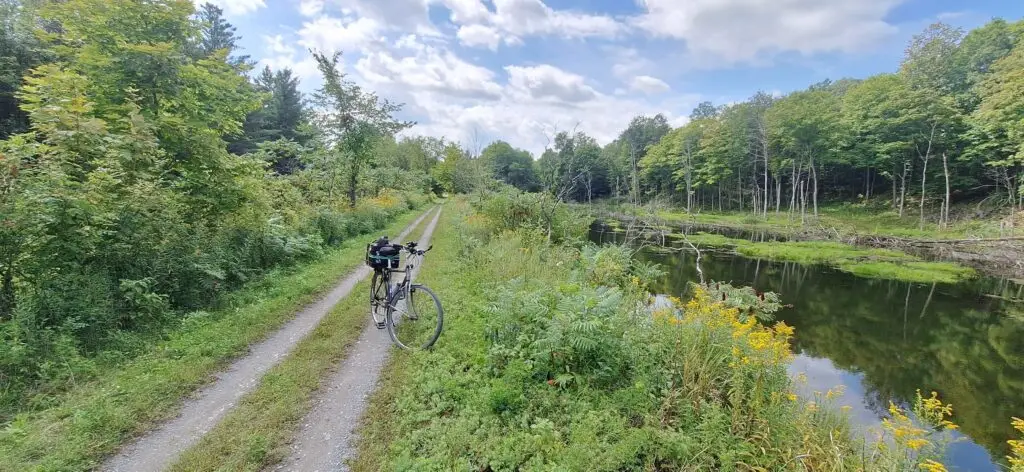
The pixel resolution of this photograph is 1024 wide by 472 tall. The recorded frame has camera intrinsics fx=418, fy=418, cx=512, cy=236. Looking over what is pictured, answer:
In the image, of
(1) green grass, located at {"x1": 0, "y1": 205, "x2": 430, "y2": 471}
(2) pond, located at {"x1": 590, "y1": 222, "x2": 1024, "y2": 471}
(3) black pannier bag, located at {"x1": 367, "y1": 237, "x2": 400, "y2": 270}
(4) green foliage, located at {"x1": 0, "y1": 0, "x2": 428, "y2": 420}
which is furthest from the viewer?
(2) pond, located at {"x1": 590, "y1": 222, "x2": 1024, "y2": 471}

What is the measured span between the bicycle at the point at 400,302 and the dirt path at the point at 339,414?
0.37 metres

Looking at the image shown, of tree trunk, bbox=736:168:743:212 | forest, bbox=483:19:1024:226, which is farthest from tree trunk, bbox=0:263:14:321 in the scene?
tree trunk, bbox=736:168:743:212

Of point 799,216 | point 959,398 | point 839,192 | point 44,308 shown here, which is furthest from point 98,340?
point 839,192

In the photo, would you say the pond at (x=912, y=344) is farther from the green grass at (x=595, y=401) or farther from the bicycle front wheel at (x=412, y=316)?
the bicycle front wheel at (x=412, y=316)

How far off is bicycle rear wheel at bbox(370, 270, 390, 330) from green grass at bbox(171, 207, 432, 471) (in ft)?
0.89

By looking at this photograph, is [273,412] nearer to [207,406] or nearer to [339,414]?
[339,414]

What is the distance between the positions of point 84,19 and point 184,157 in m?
2.61

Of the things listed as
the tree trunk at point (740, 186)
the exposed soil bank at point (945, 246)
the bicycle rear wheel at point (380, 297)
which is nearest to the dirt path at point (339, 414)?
the bicycle rear wheel at point (380, 297)

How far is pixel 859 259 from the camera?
23500 mm

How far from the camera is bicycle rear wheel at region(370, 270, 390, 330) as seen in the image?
705 centimetres

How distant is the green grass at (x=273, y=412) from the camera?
12.5 feet

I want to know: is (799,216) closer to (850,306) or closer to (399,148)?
(850,306)

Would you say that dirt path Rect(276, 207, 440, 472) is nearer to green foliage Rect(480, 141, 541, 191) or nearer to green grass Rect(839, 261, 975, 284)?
green grass Rect(839, 261, 975, 284)

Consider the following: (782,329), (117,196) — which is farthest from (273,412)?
(782,329)
